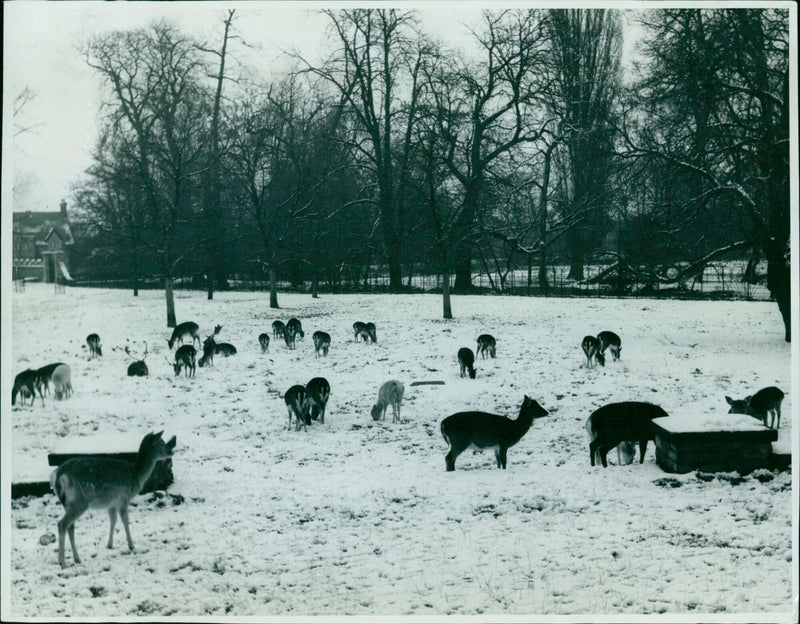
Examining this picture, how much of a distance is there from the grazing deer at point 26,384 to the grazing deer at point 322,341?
5.28 m

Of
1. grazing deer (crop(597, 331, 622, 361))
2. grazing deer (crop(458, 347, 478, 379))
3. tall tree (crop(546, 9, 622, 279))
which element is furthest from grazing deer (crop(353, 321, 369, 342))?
grazing deer (crop(597, 331, 622, 361))

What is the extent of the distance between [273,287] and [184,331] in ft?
6.48

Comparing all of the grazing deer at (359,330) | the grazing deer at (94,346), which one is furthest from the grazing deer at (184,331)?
the grazing deer at (359,330)

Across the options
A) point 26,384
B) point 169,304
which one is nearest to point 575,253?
point 169,304

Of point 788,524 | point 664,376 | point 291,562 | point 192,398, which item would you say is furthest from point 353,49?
point 788,524

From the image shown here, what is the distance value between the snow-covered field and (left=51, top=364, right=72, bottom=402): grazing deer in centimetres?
19

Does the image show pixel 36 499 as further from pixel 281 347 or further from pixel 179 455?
pixel 281 347

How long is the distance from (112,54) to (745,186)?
9.34m

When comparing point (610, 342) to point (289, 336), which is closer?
point (610, 342)

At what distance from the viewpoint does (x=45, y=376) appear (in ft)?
29.4

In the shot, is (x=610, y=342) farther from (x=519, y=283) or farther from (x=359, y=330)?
(x=359, y=330)

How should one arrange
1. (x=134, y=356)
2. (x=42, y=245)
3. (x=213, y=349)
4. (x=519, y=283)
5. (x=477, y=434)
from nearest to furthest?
(x=477, y=434)
(x=42, y=245)
(x=134, y=356)
(x=213, y=349)
(x=519, y=283)

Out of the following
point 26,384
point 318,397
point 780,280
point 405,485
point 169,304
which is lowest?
point 405,485

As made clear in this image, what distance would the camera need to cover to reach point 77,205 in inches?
419
